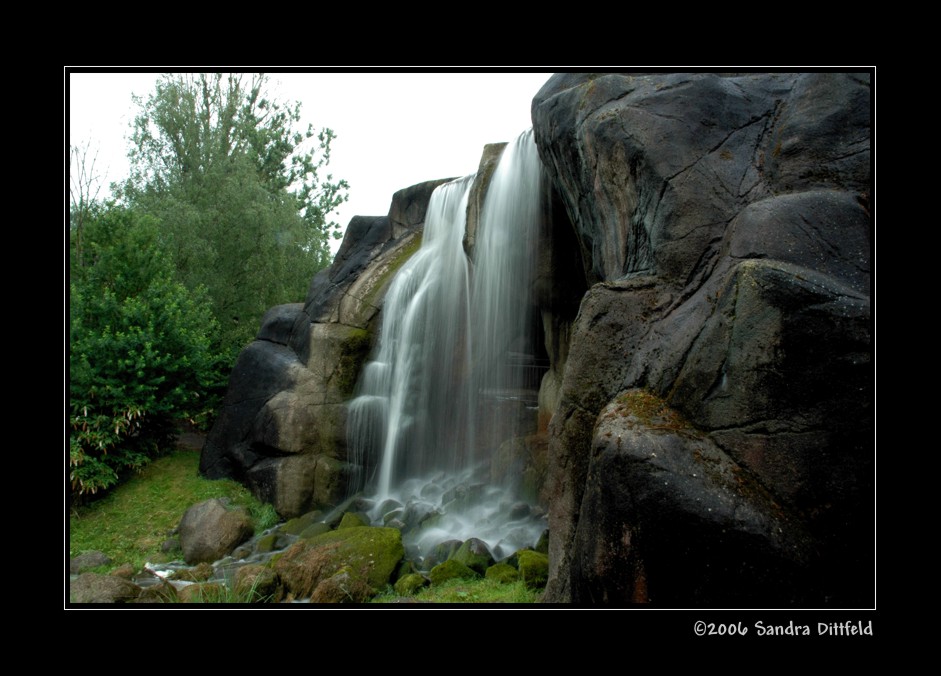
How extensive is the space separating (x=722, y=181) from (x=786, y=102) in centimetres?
103

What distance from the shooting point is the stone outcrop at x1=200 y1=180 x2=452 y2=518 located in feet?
37.3

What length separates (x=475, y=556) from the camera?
7480mm

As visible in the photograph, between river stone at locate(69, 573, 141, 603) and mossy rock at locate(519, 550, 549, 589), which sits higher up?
mossy rock at locate(519, 550, 549, 589)

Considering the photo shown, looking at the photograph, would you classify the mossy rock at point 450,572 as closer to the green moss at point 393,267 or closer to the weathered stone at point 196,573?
the weathered stone at point 196,573

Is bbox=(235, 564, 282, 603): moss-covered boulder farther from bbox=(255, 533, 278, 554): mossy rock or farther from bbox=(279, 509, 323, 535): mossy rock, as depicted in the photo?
→ bbox=(279, 509, 323, 535): mossy rock

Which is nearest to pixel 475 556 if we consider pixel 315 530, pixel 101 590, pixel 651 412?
pixel 315 530

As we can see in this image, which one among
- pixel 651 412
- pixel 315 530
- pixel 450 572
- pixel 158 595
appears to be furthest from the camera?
pixel 315 530

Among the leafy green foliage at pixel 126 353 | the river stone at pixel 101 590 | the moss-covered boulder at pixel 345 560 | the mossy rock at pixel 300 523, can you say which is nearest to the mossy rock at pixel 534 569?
the moss-covered boulder at pixel 345 560

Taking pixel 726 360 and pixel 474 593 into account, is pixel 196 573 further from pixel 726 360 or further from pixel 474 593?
pixel 726 360

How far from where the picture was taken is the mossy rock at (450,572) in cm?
712

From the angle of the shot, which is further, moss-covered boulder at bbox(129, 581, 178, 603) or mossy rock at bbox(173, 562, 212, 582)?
mossy rock at bbox(173, 562, 212, 582)

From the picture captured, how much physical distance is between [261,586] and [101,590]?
161 cm

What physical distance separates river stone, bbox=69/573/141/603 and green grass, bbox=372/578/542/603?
8.70ft

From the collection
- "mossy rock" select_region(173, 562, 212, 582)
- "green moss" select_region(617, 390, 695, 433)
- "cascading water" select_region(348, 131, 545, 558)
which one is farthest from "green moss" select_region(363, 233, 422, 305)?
"green moss" select_region(617, 390, 695, 433)
